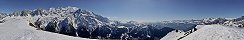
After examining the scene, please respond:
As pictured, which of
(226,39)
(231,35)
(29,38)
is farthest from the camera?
(29,38)

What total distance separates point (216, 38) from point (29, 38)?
21650mm

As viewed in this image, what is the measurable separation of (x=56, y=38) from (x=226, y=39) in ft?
66.8

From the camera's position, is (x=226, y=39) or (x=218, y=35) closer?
(x=226, y=39)

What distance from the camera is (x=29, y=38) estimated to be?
36.5 m

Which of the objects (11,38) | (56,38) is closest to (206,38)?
(56,38)

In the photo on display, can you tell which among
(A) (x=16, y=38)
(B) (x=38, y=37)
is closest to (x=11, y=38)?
(A) (x=16, y=38)

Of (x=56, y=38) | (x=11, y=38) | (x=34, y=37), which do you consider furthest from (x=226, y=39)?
(x=11, y=38)

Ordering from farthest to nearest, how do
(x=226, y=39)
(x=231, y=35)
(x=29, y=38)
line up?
(x=29, y=38)
(x=231, y=35)
(x=226, y=39)

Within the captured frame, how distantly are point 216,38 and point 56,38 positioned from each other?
19422 mm

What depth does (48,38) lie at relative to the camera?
1459 inches

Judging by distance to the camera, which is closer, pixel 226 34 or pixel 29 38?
pixel 226 34

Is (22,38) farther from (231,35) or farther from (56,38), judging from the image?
(231,35)

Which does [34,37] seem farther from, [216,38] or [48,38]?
[216,38]

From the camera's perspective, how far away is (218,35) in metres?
29.2
